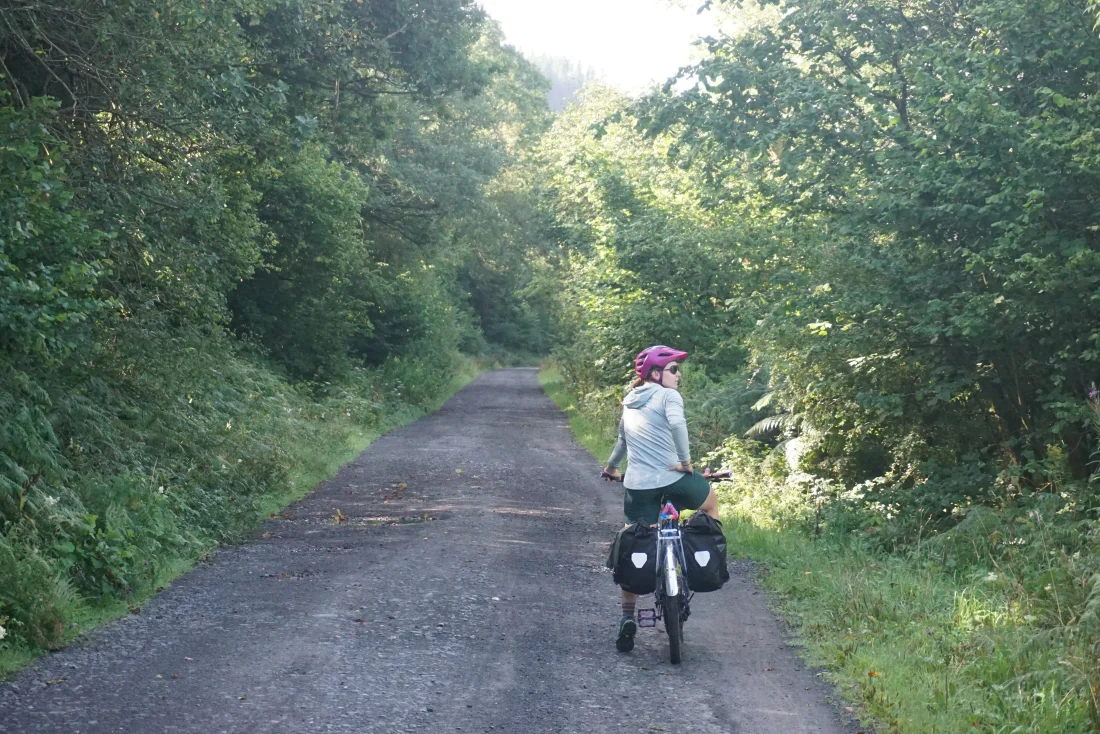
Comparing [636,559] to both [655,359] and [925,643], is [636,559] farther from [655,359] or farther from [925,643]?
[925,643]

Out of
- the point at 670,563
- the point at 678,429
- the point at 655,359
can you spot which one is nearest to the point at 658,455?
the point at 678,429

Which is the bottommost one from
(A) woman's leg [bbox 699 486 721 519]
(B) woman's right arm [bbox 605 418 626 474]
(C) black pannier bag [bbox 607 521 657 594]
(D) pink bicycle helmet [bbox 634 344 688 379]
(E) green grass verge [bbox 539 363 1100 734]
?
(E) green grass verge [bbox 539 363 1100 734]

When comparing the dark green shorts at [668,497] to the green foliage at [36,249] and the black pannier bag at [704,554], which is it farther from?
the green foliage at [36,249]

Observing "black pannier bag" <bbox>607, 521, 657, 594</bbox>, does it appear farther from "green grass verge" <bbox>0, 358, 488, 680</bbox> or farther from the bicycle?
"green grass verge" <bbox>0, 358, 488, 680</bbox>

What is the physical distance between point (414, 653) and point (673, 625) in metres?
1.71

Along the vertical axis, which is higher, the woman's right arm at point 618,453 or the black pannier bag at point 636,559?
the woman's right arm at point 618,453

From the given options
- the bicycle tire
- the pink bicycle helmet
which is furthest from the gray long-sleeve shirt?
the bicycle tire

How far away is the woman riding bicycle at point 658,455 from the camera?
757cm

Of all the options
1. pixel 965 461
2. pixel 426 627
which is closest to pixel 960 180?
pixel 965 461

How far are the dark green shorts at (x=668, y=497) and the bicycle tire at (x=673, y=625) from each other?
0.72m

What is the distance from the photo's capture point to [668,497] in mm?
7688

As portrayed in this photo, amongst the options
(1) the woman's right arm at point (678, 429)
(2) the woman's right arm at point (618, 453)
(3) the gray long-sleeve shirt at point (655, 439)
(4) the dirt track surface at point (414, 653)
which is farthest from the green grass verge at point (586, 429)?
(1) the woman's right arm at point (678, 429)

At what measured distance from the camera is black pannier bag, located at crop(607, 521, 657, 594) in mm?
7324

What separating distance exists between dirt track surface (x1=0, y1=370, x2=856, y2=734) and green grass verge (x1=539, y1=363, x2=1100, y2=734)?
0.30 m
